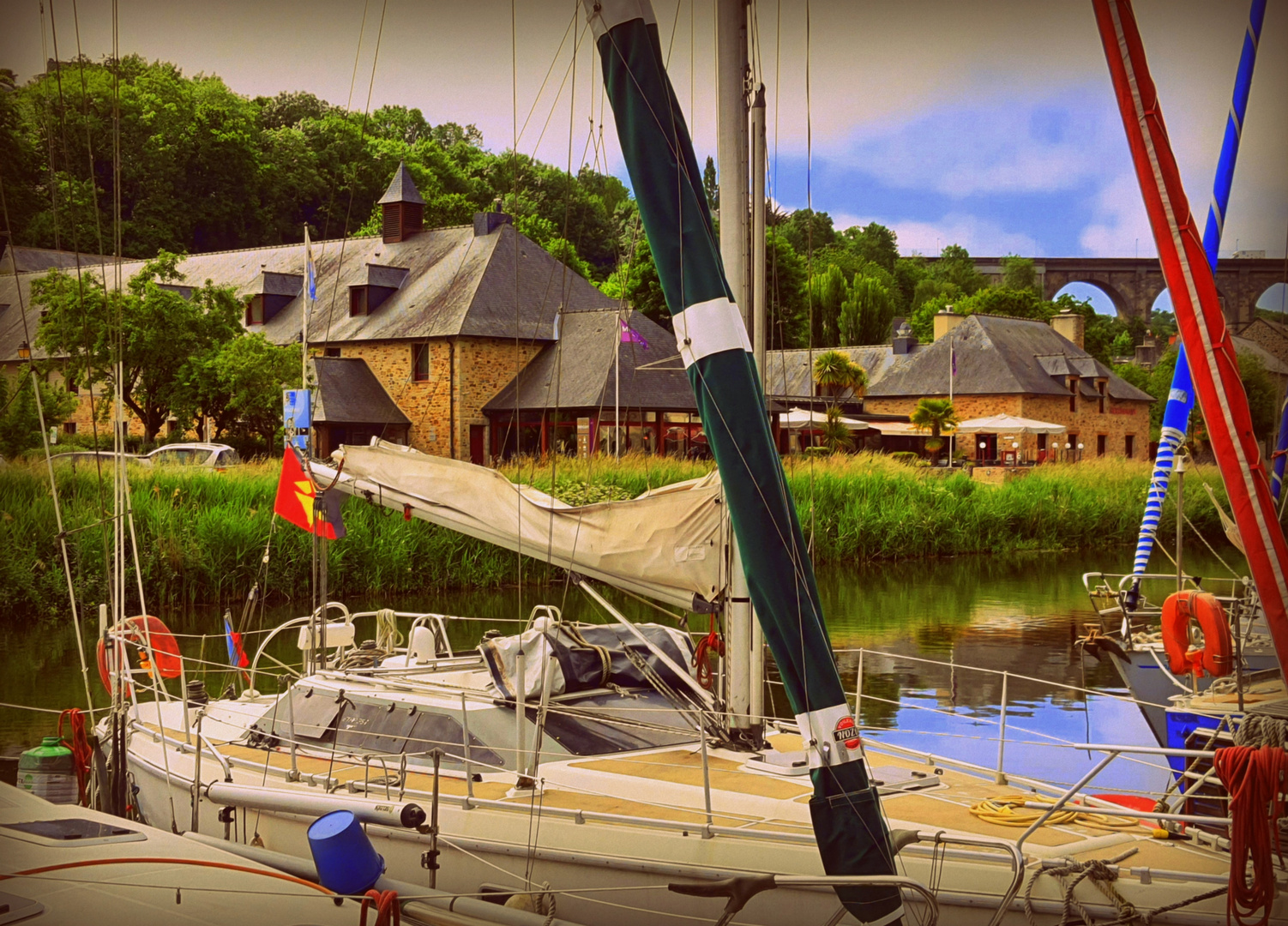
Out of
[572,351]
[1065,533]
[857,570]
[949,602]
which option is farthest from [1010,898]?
[572,351]

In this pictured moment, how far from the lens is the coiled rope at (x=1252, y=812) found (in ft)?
18.5

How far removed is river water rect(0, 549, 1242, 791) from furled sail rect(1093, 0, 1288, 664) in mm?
5383

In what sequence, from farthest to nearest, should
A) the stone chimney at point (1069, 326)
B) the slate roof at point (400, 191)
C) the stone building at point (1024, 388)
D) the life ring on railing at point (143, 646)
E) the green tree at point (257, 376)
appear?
the stone chimney at point (1069, 326)
the stone building at point (1024, 388)
the slate roof at point (400, 191)
the green tree at point (257, 376)
the life ring on railing at point (143, 646)

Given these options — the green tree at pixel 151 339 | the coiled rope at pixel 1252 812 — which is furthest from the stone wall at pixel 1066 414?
the coiled rope at pixel 1252 812

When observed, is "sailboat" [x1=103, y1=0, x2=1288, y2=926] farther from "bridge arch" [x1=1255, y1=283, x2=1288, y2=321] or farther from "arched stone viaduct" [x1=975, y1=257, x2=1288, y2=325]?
"arched stone viaduct" [x1=975, y1=257, x2=1288, y2=325]

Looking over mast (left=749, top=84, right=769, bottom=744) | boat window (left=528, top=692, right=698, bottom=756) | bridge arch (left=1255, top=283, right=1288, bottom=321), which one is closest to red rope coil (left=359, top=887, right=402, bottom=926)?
boat window (left=528, top=692, right=698, bottom=756)

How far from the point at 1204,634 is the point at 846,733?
687 cm

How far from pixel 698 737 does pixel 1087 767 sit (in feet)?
22.1

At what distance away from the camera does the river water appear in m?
15.1

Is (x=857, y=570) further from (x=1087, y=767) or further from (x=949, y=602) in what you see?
(x=1087, y=767)

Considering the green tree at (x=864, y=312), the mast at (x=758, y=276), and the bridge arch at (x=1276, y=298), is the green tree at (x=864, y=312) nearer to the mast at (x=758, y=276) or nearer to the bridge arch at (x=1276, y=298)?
the mast at (x=758, y=276)

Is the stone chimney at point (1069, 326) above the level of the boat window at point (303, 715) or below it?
above

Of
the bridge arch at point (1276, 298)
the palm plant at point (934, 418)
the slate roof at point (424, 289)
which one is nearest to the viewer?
the bridge arch at point (1276, 298)

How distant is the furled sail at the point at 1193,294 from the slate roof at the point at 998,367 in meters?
53.6
